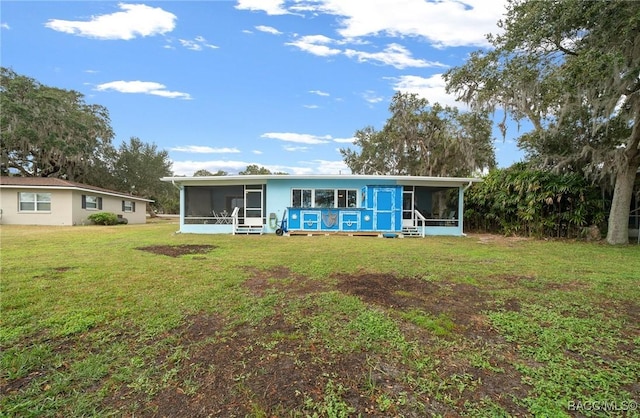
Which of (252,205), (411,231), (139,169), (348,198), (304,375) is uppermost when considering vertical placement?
(139,169)

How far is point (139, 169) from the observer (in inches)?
1141

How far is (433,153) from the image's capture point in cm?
2266

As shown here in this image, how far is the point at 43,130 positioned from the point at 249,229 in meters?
19.3

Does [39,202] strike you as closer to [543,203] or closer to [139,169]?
[139,169]

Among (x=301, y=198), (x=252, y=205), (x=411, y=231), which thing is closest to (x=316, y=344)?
(x=301, y=198)

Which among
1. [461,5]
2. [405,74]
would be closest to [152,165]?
[405,74]

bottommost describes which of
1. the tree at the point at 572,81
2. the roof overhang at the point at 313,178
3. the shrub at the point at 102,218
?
the shrub at the point at 102,218

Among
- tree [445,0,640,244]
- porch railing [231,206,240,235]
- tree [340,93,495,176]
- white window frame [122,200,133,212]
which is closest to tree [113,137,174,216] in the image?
white window frame [122,200,133,212]

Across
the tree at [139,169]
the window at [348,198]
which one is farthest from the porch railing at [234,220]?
the tree at [139,169]

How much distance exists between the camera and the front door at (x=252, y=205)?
13.7 metres

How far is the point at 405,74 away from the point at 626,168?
10.8 metres

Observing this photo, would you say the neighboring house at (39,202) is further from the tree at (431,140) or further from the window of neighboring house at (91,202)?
the tree at (431,140)

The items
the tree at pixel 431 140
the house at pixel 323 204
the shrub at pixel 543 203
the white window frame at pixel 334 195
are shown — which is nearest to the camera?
the shrub at pixel 543 203

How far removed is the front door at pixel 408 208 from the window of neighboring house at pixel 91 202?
17700 millimetres
